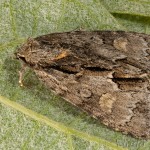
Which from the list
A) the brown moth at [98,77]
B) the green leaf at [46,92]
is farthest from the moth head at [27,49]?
the green leaf at [46,92]

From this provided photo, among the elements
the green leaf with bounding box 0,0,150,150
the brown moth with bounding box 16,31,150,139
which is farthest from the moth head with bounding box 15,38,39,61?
the green leaf with bounding box 0,0,150,150

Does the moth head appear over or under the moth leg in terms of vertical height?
over

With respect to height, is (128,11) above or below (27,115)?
above

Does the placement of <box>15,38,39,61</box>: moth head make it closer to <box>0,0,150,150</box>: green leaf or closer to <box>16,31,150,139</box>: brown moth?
<box>16,31,150,139</box>: brown moth

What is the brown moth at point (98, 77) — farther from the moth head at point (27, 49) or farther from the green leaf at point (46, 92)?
the green leaf at point (46, 92)

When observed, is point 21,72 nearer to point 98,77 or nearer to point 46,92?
point 46,92

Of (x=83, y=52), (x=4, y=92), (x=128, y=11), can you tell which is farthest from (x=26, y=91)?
(x=128, y=11)

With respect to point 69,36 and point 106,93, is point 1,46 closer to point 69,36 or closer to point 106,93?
point 69,36
